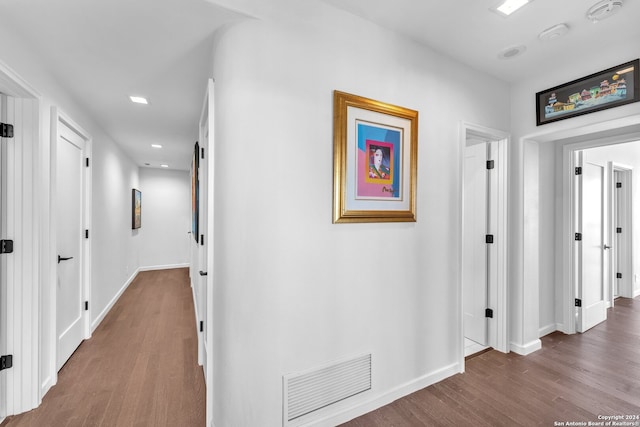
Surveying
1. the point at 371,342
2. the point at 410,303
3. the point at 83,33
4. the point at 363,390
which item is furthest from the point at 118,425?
the point at 83,33

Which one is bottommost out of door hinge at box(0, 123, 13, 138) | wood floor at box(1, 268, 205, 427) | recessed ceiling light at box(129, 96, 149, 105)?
wood floor at box(1, 268, 205, 427)

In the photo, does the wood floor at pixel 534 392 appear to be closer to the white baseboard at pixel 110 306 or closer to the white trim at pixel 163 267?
the white baseboard at pixel 110 306

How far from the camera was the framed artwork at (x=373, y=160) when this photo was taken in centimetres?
184

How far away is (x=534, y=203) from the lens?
286 centimetres

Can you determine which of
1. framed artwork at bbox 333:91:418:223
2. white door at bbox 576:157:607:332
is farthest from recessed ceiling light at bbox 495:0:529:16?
white door at bbox 576:157:607:332

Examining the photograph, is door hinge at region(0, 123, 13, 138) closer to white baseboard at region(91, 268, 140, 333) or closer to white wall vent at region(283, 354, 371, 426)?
white baseboard at region(91, 268, 140, 333)

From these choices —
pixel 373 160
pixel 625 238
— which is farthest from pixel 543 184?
pixel 625 238

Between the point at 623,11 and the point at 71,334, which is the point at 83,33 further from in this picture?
the point at 623,11

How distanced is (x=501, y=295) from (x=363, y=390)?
174cm

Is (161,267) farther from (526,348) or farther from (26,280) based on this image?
(526,348)

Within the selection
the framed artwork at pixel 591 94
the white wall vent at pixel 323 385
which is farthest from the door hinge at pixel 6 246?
the framed artwork at pixel 591 94

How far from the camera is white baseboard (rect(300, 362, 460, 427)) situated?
5.87ft

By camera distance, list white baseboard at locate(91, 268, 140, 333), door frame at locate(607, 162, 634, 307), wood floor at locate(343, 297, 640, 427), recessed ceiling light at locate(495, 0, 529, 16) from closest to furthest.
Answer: recessed ceiling light at locate(495, 0, 529, 16), wood floor at locate(343, 297, 640, 427), white baseboard at locate(91, 268, 140, 333), door frame at locate(607, 162, 634, 307)

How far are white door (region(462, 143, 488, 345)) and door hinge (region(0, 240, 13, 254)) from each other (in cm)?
369
